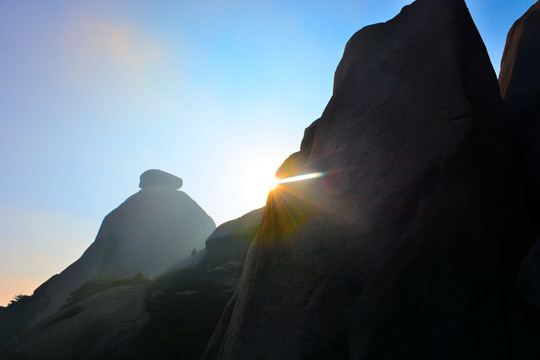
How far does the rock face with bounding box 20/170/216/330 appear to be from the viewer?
110 feet

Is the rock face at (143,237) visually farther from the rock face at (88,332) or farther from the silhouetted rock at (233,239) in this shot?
the rock face at (88,332)

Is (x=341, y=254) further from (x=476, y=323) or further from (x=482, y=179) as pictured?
(x=482, y=179)

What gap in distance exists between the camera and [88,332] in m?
8.73

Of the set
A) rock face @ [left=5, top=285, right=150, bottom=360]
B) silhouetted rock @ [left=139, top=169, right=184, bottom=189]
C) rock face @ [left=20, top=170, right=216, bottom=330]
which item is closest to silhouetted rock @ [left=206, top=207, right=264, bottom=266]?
rock face @ [left=5, top=285, right=150, bottom=360]

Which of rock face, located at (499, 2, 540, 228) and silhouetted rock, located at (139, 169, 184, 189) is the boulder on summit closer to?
silhouetted rock, located at (139, 169, 184, 189)

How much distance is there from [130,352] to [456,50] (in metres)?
9.37

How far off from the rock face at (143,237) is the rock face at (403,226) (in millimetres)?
31051

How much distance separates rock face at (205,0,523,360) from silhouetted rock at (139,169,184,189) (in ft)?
152

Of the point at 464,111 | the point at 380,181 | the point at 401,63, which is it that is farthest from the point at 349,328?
the point at 401,63

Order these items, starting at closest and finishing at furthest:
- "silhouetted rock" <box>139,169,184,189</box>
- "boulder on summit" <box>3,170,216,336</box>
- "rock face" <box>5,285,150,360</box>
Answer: "rock face" <box>5,285,150,360</box>
"boulder on summit" <box>3,170,216,336</box>
"silhouetted rock" <box>139,169,184,189</box>

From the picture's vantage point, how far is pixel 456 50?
476cm

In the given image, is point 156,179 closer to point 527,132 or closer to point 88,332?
point 88,332

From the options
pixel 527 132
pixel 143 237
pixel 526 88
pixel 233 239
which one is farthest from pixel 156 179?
pixel 527 132

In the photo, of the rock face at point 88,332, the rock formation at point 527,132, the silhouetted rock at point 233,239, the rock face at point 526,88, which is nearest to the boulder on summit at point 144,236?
the silhouetted rock at point 233,239
